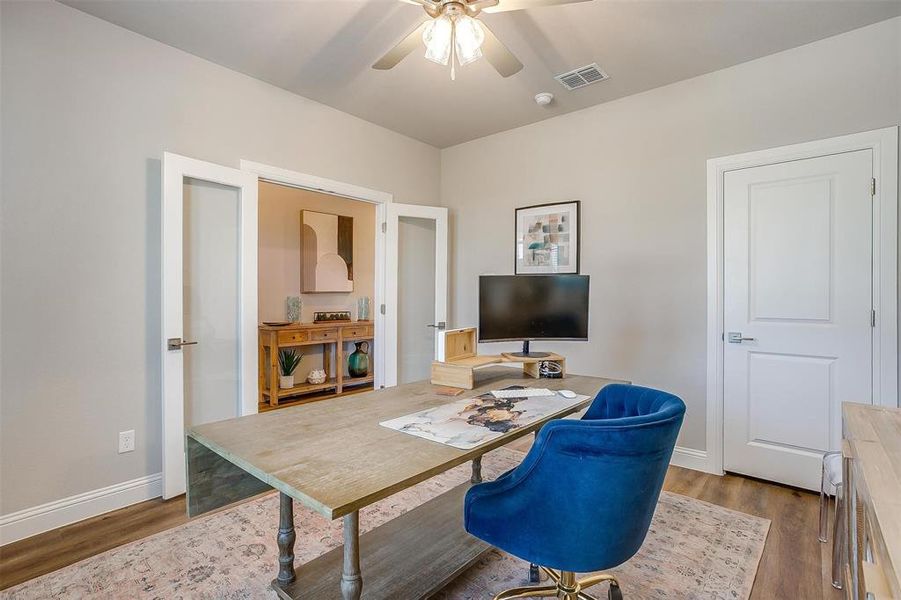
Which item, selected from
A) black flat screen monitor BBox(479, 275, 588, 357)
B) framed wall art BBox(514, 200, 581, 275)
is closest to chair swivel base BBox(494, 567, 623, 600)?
black flat screen monitor BBox(479, 275, 588, 357)

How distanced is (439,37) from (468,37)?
13 cm

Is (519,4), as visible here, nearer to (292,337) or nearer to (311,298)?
(292,337)

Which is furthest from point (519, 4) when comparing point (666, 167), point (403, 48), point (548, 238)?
point (548, 238)

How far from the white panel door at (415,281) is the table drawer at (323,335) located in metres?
1.32

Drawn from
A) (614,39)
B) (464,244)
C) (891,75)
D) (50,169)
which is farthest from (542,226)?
(50,169)

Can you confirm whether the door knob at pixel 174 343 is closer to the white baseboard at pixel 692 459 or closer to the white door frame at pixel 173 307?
the white door frame at pixel 173 307

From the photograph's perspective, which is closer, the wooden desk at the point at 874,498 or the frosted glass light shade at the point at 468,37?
the wooden desk at the point at 874,498

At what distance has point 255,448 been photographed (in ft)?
4.08

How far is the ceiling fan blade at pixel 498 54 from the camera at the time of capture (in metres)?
1.82

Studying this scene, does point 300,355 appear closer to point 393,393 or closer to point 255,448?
point 393,393

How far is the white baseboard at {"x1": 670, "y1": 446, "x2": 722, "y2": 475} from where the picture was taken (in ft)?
9.65

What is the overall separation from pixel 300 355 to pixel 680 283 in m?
4.00

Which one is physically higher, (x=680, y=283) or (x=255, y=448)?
(x=680, y=283)

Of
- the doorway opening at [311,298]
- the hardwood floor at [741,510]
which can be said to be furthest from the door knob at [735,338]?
the doorway opening at [311,298]
